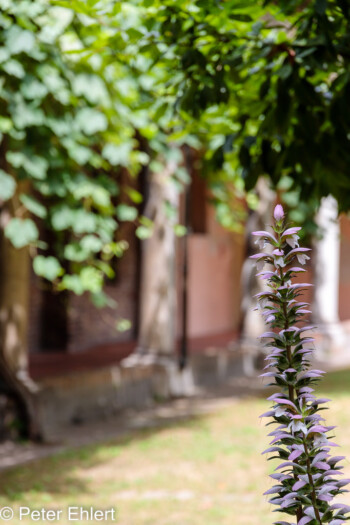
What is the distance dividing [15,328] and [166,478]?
229 cm

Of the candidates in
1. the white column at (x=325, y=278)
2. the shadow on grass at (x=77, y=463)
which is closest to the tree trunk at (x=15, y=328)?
the shadow on grass at (x=77, y=463)

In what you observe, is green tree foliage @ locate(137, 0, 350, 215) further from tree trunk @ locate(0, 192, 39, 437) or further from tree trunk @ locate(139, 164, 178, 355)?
tree trunk @ locate(139, 164, 178, 355)

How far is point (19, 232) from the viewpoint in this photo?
7.13 metres

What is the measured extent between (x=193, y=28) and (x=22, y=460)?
206 inches

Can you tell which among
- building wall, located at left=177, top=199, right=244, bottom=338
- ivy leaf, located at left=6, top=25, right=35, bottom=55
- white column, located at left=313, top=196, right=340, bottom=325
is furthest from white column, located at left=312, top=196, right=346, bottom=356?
ivy leaf, located at left=6, top=25, right=35, bottom=55

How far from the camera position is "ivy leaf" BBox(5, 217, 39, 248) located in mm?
7105

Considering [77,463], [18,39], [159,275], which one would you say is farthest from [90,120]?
[159,275]

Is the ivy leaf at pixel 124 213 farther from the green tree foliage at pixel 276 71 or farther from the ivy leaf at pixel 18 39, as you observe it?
the green tree foliage at pixel 276 71

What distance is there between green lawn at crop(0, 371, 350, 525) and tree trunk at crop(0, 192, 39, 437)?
2.46 feet

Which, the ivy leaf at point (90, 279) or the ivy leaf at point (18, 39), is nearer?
the ivy leaf at point (18, 39)

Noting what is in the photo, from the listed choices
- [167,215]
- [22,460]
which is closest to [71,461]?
[22,460]

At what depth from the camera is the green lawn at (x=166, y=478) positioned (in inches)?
219

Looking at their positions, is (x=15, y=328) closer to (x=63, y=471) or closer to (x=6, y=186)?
(x=63, y=471)

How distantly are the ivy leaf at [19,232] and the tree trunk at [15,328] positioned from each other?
0.44 m
